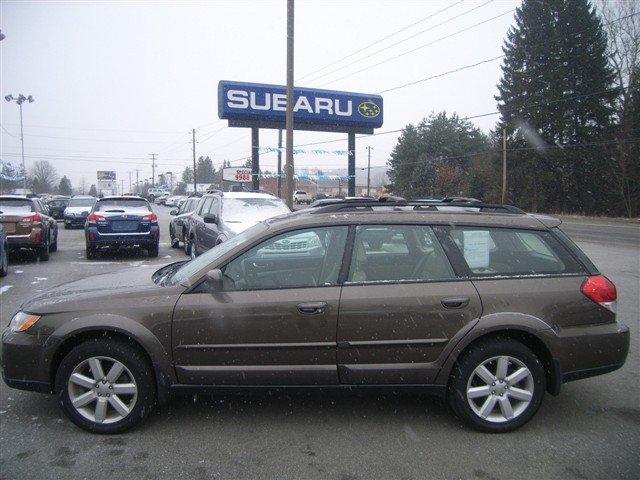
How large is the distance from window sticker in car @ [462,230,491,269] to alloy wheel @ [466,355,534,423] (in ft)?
2.23

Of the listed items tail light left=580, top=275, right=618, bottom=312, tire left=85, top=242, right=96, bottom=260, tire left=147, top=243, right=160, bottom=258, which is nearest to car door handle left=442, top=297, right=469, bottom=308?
tail light left=580, top=275, right=618, bottom=312

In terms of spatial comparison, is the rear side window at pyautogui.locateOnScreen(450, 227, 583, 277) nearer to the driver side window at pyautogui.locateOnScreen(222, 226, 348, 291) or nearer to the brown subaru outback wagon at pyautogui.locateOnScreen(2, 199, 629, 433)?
the brown subaru outback wagon at pyautogui.locateOnScreen(2, 199, 629, 433)

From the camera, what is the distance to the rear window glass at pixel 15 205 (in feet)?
37.7

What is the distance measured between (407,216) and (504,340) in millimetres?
1118

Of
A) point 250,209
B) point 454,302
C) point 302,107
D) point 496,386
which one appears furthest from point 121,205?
point 496,386

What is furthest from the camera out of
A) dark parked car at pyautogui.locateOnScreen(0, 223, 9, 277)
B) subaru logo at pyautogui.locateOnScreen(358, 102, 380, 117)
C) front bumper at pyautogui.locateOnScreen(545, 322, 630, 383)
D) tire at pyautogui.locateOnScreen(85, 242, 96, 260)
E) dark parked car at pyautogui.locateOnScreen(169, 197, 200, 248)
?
subaru logo at pyautogui.locateOnScreen(358, 102, 380, 117)

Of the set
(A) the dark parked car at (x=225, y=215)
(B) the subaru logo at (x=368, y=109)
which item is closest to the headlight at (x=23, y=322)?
(A) the dark parked car at (x=225, y=215)

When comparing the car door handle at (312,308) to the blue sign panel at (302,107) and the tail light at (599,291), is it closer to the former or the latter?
the tail light at (599,291)

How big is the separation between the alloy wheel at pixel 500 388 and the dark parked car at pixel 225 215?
6601 mm

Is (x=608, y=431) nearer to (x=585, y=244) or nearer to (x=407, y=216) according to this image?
(x=407, y=216)

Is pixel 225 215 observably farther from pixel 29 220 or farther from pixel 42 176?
pixel 42 176

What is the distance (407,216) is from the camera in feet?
12.6

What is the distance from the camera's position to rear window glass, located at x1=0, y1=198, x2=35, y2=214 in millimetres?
11477

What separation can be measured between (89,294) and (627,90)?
4512 centimetres
